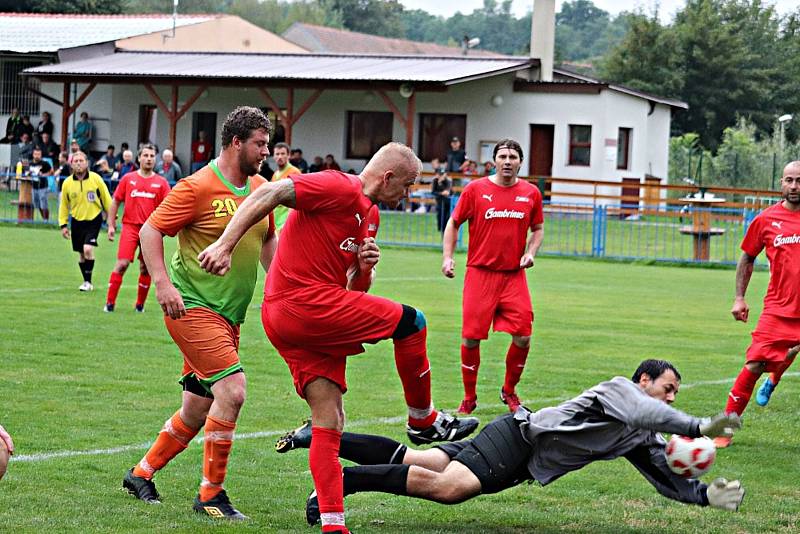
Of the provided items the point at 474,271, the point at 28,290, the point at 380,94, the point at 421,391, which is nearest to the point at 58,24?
the point at 380,94

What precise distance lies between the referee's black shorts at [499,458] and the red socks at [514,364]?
3.95 m

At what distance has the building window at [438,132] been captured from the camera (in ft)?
144

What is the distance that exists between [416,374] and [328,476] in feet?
2.18

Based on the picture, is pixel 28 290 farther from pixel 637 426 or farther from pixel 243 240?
pixel 637 426

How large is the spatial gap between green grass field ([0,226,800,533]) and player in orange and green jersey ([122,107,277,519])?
0.28 meters

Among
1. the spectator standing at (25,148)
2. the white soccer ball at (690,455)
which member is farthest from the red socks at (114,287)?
the spectator standing at (25,148)

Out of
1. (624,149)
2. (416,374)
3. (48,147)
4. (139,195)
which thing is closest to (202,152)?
(48,147)

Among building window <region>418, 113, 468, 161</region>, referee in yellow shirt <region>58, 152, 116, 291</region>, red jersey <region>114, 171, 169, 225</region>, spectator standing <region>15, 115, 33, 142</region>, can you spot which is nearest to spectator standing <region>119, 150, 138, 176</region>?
referee in yellow shirt <region>58, 152, 116, 291</region>

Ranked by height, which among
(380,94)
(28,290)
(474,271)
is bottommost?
(28,290)

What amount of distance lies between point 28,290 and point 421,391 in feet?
43.0

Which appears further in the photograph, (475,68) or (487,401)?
(475,68)

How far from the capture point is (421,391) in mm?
6582

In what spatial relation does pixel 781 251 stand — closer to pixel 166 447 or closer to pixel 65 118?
pixel 166 447

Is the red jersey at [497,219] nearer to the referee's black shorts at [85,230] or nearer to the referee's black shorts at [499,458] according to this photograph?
the referee's black shorts at [499,458]
